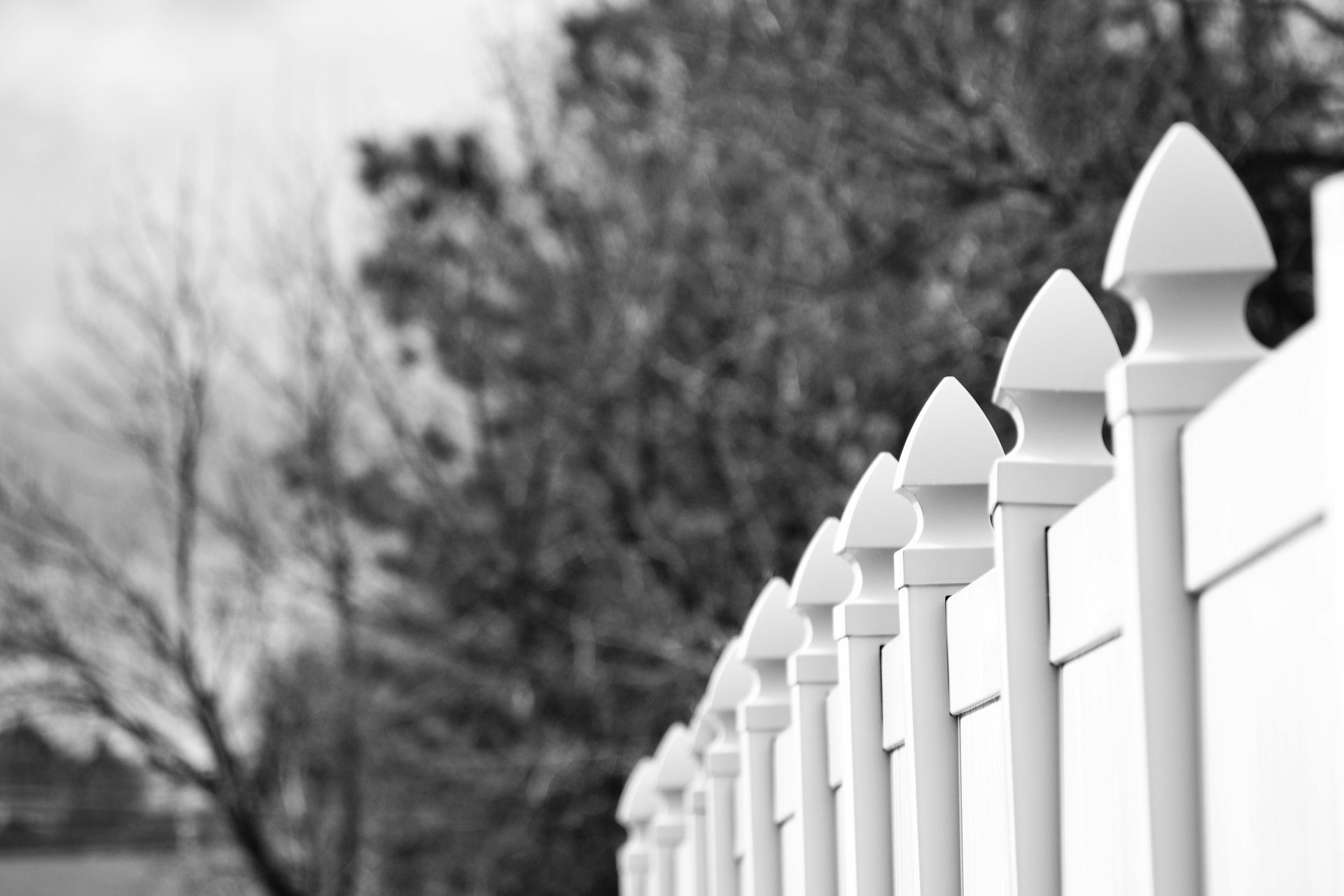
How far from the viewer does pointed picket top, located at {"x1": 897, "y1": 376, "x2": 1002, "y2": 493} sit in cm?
198

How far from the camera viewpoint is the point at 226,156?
14539 mm

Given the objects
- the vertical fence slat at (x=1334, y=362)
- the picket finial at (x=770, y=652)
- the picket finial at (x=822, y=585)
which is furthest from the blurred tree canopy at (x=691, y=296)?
the vertical fence slat at (x=1334, y=362)

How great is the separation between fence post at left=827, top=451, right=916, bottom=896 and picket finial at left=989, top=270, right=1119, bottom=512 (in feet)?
2.04

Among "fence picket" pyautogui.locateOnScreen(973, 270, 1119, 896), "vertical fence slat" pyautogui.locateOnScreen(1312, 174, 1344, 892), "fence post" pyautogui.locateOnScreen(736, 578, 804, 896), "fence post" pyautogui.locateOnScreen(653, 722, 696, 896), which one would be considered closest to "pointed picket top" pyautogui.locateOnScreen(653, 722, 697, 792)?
"fence post" pyautogui.locateOnScreen(653, 722, 696, 896)

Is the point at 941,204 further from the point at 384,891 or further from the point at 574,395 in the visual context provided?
the point at 384,891

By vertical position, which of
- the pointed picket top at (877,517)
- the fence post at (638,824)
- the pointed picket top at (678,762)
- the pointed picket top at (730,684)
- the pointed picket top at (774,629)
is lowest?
the fence post at (638,824)

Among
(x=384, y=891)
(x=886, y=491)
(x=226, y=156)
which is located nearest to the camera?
(x=886, y=491)

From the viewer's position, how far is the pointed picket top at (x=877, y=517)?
2301 millimetres

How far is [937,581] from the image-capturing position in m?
2.05

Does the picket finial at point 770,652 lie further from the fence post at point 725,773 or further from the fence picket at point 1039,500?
the fence picket at point 1039,500

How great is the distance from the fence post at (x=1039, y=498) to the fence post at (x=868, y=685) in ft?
1.97

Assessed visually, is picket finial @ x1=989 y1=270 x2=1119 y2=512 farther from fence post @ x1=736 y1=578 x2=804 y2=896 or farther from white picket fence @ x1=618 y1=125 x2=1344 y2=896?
fence post @ x1=736 y1=578 x2=804 y2=896

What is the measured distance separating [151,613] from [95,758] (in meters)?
1.74

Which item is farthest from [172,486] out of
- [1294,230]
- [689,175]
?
[1294,230]
